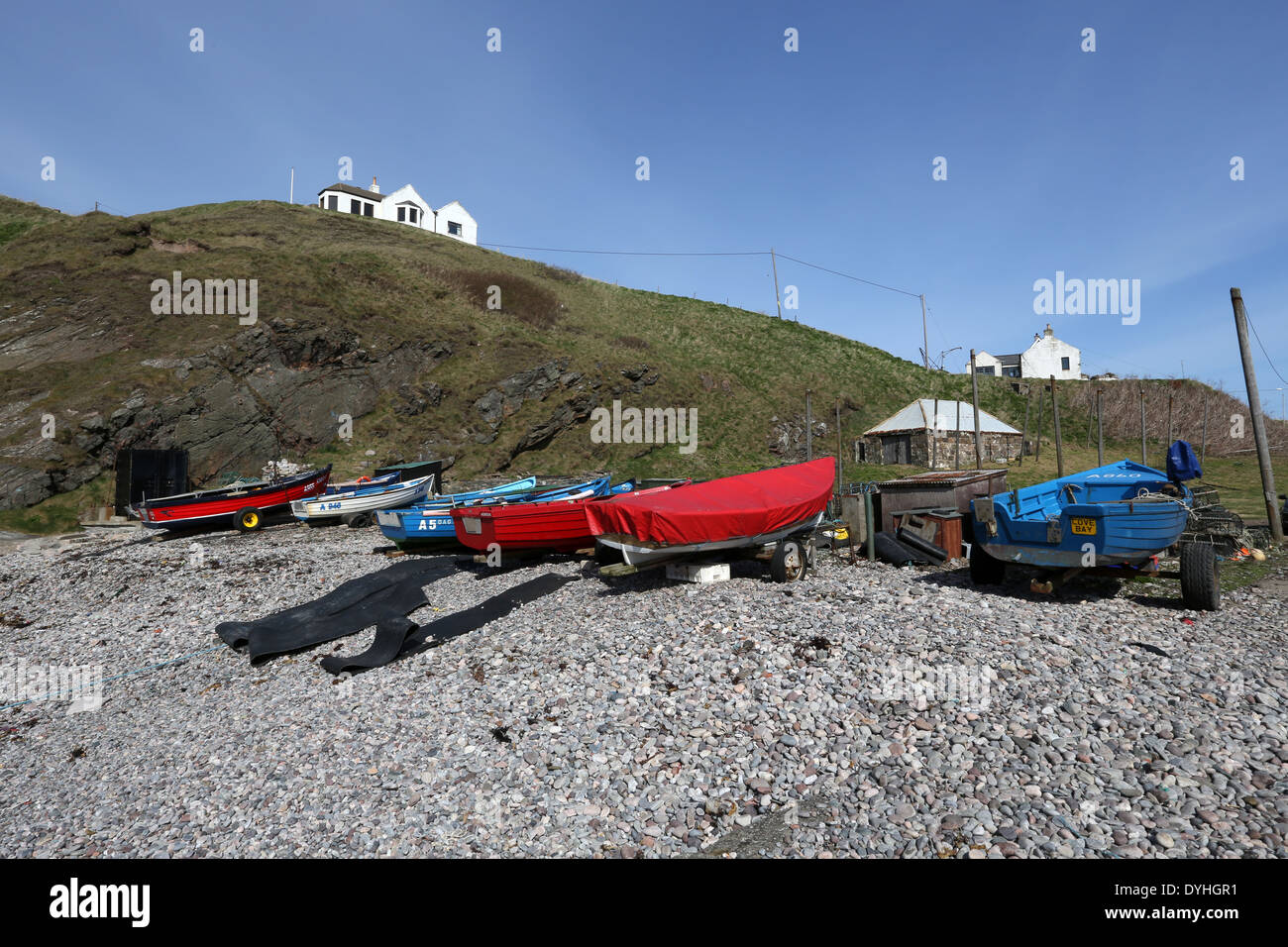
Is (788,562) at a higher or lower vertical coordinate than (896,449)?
lower

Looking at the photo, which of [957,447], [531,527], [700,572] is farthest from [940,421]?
[700,572]

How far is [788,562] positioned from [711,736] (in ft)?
20.5

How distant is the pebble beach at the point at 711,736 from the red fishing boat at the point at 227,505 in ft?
39.1

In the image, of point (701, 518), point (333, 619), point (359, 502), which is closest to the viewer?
point (701, 518)

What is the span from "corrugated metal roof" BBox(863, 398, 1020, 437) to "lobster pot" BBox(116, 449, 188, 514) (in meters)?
45.1

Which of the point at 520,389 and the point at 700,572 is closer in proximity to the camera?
the point at 700,572

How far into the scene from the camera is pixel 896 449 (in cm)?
4772

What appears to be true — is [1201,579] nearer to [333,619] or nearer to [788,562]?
[788,562]

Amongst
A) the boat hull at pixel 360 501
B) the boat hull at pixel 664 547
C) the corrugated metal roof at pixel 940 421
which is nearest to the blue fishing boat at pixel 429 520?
the boat hull at pixel 360 501

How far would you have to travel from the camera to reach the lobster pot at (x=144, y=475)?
27.5 m

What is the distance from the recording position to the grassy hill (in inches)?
1225

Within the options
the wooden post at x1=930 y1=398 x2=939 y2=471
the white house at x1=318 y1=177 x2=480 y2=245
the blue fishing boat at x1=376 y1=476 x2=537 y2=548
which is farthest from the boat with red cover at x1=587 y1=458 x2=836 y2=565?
the white house at x1=318 y1=177 x2=480 y2=245
